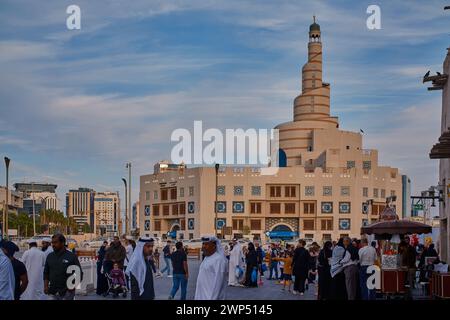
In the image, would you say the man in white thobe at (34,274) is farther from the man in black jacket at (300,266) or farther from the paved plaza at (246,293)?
the man in black jacket at (300,266)

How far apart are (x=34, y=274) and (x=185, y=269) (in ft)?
14.5

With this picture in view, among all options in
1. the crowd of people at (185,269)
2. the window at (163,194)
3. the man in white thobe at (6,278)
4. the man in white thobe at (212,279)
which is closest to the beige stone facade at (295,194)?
the window at (163,194)

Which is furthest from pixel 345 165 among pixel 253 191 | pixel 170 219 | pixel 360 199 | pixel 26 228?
pixel 26 228

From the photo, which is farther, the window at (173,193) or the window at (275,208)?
the window at (173,193)

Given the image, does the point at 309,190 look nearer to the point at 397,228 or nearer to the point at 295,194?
the point at 295,194

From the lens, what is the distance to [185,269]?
1830cm

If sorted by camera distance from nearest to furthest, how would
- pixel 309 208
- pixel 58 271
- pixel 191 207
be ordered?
pixel 58 271 → pixel 309 208 → pixel 191 207

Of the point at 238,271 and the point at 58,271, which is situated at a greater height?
the point at 58,271

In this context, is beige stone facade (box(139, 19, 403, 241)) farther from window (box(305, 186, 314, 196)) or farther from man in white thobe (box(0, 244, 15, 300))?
man in white thobe (box(0, 244, 15, 300))

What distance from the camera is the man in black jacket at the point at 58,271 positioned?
1160 centimetres

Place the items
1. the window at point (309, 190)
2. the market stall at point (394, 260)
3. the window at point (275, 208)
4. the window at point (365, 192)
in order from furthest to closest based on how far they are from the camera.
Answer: the window at point (275, 208) < the window at point (365, 192) < the window at point (309, 190) < the market stall at point (394, 260)

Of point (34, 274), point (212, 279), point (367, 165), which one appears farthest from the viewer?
point (367, 165)

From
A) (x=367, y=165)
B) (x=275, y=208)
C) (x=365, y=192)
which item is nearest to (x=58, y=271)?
(x=275, y=208)

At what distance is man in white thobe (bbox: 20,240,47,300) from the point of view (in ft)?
46.9
